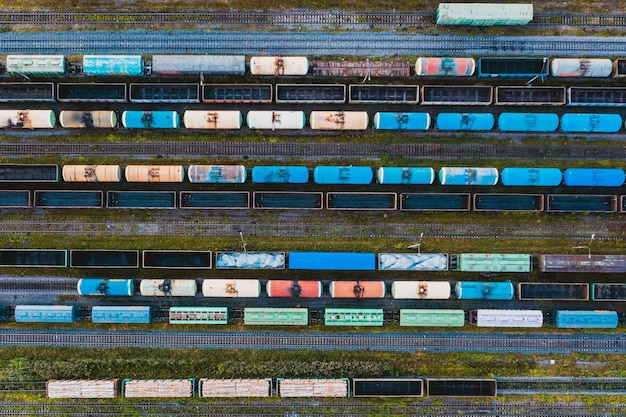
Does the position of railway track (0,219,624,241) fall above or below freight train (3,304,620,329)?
above

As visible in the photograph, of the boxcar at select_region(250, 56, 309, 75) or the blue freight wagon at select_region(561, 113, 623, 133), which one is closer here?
the blue freight wagon at select_region(561, 113, 623, 133)

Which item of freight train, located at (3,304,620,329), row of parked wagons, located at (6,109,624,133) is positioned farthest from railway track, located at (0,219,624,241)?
row of parked wagons, located at (6,109,624,133)

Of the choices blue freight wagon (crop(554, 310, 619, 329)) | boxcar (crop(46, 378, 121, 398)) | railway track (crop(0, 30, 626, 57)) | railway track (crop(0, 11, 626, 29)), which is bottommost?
boxcar (crop(46, 378, 121, 398))

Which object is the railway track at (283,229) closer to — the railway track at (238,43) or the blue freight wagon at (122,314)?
the blue freight wagon at (122,314)

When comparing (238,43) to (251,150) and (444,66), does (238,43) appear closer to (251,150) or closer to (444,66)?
(251,150)

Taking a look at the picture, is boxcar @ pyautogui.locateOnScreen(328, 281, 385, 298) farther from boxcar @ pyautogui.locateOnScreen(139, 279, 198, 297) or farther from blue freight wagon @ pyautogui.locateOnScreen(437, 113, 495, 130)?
blue freight wagon @ pyautogui.locateOnScreen(437, 113, 495, 130)

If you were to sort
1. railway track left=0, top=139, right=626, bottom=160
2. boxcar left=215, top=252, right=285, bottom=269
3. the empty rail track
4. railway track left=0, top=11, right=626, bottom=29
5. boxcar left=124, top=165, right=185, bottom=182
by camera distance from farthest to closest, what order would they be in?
railway track left=0, top=11, right=626, bottom=29, railway track left=0, top=139, right=626, bottom=160, the empty rail track, boxcar left=215, top=252, right=285, bottom=269, boxcar left=124, top=165, right=185, bottom=182

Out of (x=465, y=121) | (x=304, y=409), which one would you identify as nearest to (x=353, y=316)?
(x=304, y=409)

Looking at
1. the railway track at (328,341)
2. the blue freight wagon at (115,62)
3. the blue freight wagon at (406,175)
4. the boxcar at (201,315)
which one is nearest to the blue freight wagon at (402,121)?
the blue freight wagon at (406,175)
